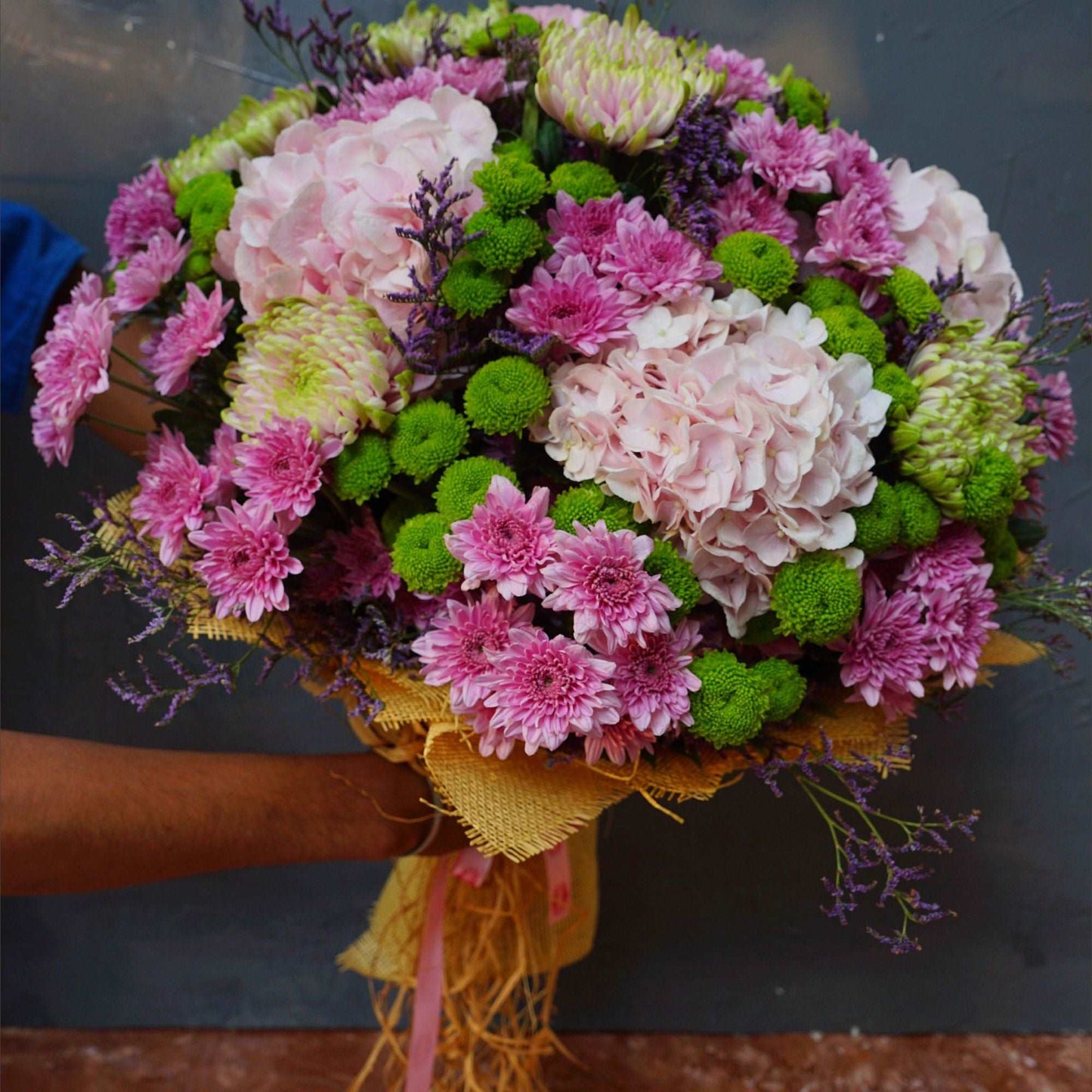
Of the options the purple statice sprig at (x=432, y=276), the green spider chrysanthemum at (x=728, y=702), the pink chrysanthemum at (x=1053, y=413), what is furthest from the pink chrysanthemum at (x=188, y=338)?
the pink chrysanthemum at (x=1053, y=413)

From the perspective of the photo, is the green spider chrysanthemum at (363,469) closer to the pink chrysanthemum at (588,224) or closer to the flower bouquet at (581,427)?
the flower bouquet at (581,427)

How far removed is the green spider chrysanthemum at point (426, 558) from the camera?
52 cm

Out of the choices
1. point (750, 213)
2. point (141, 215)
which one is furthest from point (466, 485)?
point (141, 215)

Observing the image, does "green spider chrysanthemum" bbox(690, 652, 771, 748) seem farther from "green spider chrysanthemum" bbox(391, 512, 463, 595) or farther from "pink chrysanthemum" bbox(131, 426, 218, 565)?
"pink chrysanthemum" bbox(131, 426, 218, 565)

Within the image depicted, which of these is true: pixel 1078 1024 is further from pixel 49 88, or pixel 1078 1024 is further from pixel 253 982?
pixel 49 88

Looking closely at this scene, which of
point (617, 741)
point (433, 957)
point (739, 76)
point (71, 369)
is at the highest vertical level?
point (739, 76)

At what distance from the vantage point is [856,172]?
62cm

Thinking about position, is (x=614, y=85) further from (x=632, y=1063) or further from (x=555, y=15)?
(x=632, y=1063)

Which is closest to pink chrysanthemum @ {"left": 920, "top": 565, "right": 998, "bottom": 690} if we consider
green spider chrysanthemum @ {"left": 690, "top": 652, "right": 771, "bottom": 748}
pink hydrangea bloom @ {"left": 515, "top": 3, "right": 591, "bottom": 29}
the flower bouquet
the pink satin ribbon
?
the flower bouquet

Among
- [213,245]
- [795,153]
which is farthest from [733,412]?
[213,245]

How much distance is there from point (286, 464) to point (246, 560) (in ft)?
0.19

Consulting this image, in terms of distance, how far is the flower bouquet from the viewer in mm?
518

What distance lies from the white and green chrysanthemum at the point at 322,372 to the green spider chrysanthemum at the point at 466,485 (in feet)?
0.17

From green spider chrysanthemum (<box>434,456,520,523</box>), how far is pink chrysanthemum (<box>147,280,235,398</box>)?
156mm
